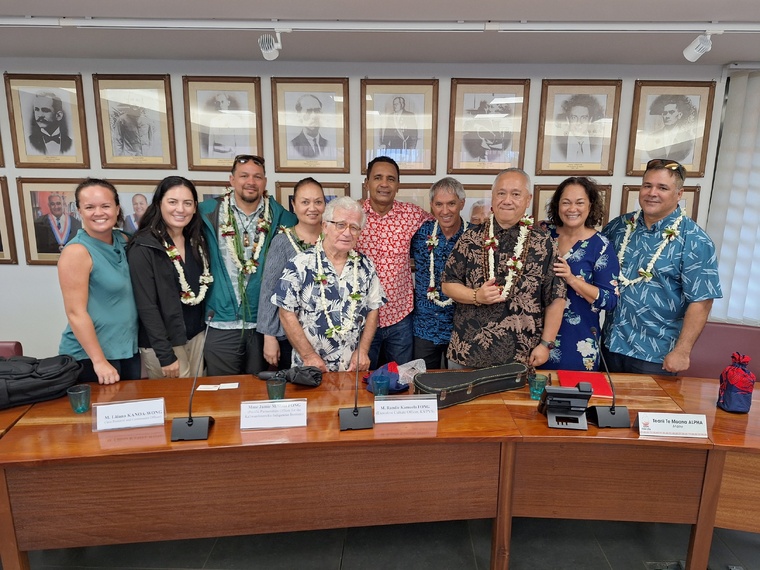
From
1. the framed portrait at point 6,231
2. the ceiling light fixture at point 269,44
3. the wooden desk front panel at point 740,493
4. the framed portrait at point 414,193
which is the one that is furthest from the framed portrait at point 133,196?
the wooden desk front panel at point 740,493

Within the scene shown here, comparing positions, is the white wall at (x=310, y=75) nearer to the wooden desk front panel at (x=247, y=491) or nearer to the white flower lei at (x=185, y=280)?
the white flower lei at (x=185, y=280)

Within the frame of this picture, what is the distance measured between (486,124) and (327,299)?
79.0 inches

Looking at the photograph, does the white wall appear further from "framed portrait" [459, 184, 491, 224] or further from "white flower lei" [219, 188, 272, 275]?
"white flower lei" [219, 188, 272, 275]

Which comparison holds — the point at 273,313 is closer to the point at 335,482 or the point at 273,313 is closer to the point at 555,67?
the point at 335,482

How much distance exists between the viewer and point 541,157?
138 inches

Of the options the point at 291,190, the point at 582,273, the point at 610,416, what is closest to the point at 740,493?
Result: the point at 610,416

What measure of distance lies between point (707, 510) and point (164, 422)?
2080 millimetres

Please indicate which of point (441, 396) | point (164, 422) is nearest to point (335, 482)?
point (441, 396)

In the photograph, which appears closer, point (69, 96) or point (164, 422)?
point (164, 422)

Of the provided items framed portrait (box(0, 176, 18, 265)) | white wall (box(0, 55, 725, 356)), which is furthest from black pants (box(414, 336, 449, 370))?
framed portrait (box(0, 176, 18, 265))

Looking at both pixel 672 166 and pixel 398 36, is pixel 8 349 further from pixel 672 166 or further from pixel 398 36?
pixel 672 166

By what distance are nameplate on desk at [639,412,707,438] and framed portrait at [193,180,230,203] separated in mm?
3037

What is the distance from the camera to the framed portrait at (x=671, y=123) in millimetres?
3418

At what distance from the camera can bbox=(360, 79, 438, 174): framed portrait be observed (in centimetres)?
341
